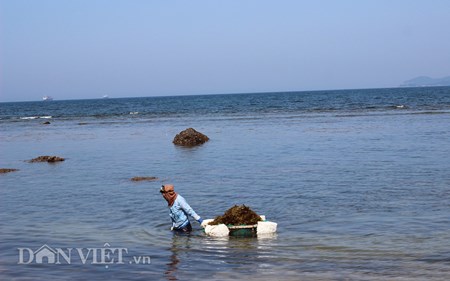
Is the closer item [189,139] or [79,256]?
[79,256]

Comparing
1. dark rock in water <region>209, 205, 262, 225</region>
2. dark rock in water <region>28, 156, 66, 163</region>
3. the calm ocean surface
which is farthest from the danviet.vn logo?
dark rock in water <region>28, 156, 66, 163</region>

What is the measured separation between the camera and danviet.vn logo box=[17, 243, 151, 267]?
35.6 ft

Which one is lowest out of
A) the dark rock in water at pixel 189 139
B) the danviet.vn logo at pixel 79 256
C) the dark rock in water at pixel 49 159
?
the danviet.vn logo at pixel 79 256

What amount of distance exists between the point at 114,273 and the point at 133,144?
1020 inches

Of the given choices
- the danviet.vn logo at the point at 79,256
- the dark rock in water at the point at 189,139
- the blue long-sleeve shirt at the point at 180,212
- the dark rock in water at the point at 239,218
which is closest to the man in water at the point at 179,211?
the blue long-sleeve shirt at the point at 180,212

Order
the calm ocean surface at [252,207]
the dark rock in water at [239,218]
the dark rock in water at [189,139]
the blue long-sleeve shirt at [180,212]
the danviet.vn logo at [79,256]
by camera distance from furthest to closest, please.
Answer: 1. the dark rock in water at [189,139]
2. the blue long-sleeve shirt at [180,212]
3. the dark rock in water at [239,218]
4. the danviet.vn logo at [79,256]
5. the calm ocean surface at [252,207]

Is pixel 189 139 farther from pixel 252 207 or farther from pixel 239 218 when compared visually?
pixel 239 218

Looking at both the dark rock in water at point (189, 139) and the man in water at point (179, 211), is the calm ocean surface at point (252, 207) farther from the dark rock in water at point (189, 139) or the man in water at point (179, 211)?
Result: the dark rock in water at point (189, 139)

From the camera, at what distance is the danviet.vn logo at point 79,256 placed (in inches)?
428

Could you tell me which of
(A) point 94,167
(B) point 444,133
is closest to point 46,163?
(A) point 94,167

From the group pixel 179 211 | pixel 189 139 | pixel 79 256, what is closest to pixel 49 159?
pixel 189 139

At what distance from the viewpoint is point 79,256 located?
11219mm

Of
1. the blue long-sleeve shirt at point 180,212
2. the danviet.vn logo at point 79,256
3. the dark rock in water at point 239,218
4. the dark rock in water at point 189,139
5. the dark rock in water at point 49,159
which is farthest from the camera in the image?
the dark rock in water at point 189,139

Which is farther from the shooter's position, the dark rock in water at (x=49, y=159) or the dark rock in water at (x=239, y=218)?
the dark rock in water at (x=49, y=159)
